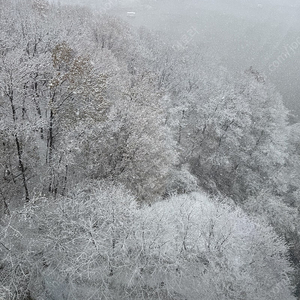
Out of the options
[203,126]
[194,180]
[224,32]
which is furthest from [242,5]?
[194,180]

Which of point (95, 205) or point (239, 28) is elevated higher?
point (95, 205)

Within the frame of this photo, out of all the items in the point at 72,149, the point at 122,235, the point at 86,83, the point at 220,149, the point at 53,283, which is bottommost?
the point at 220,149

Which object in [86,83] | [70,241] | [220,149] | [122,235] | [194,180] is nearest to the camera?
[70,241]

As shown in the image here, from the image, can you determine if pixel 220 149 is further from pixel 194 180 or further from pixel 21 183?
pixel 21 183

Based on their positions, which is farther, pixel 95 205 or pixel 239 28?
pixel 239 28

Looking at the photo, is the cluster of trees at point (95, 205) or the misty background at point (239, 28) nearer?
the cluster of trees at point (95, 205)

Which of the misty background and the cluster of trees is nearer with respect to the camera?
the cluster of trees

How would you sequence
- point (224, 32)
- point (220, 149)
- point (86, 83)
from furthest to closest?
point (224, 32), point (220, 149), point (86, 83)

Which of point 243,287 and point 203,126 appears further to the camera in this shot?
point 203,126
